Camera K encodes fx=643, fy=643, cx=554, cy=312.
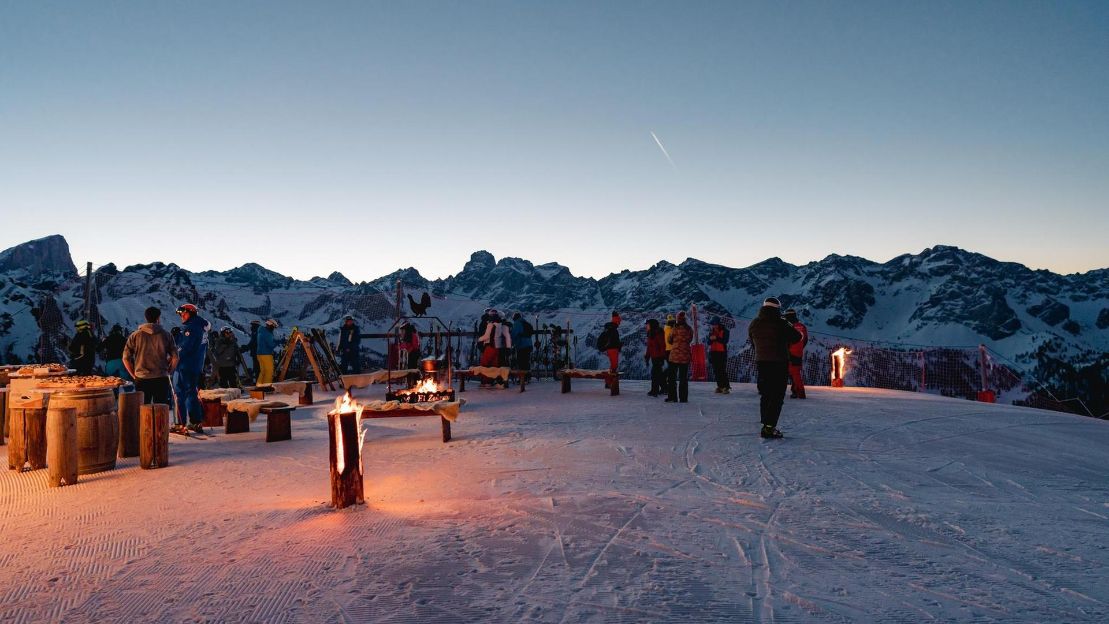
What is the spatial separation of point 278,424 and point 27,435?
2.72m

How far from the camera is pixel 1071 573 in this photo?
3.79m

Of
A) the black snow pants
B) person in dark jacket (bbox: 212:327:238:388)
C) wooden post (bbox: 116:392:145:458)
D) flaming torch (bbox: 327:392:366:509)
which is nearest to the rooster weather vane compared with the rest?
person in dark jacket (bbox: 212:327:238:388)

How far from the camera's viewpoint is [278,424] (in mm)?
8758

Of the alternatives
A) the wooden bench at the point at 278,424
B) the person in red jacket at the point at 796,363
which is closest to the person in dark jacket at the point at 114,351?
the wooden bench at the point at 278,424

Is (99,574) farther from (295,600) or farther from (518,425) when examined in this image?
(518,425)

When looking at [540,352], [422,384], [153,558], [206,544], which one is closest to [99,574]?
[153,558]

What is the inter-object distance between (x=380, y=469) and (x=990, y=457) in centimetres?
688

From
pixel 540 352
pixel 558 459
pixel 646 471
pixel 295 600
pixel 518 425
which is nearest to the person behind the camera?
pixel 295 600

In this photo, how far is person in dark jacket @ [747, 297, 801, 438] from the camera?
8.31m

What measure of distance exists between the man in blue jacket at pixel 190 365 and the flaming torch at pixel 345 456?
5310 mm

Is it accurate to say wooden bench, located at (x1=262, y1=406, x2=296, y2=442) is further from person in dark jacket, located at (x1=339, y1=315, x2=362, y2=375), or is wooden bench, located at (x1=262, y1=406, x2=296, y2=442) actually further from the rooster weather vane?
person in dark jacket, located at (x1=339, y1=315, x2=362, y2=375)

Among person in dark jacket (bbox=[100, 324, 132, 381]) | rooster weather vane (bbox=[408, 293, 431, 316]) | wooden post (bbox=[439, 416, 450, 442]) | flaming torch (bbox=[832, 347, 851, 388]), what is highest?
rooster weather vane (bbox=[408, 293, 431, 316])

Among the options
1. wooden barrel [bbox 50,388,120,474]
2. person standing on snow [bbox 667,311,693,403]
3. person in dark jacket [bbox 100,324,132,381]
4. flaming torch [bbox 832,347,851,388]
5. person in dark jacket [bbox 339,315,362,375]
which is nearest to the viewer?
wooden barrel [bbox 50,388,120,474]

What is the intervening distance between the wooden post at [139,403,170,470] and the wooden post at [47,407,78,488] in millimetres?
730
